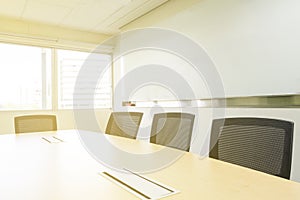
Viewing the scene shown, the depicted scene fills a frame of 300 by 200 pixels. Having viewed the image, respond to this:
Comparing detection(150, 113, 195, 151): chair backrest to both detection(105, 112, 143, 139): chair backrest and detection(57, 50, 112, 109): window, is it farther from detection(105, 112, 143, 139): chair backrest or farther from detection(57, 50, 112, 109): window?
detection(57, 50, 112, 109): window

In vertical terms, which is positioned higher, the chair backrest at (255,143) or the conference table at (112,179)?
the chair backrest at (255,143)

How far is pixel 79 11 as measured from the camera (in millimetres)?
3529

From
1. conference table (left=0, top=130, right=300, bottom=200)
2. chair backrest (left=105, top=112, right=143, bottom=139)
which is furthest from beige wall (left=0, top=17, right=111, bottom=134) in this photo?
conference table (left=0, top=130, right=300, bottom=200)

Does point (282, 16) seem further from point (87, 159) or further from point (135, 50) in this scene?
point (135, 50)

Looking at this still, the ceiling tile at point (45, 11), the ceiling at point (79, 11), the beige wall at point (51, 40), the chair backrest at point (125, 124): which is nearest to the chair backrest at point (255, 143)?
the chair backrest at point (125, 124)

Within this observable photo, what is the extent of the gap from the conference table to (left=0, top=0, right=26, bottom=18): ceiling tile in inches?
99.3

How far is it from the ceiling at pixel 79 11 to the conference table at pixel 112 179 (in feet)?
8.06

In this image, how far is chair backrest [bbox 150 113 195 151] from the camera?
169 cm

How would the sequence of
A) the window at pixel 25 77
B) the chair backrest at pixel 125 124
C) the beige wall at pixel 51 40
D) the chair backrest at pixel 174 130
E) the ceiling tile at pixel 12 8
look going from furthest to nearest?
the window at pixel 25 77 → the beige wall at pixel 51 40 → the ceiling tile at pixel 12 8 → the chair backrest at pixel 125 124 → the chair backrest at pixel 174 130

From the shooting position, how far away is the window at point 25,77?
156 inches

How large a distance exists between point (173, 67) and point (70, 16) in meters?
1.78

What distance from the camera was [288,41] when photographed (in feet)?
6.70

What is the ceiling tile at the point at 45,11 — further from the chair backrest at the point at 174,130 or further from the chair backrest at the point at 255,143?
the chair backrest at the point at 255,143

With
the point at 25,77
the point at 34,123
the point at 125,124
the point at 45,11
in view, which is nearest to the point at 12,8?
the point at 45,11
